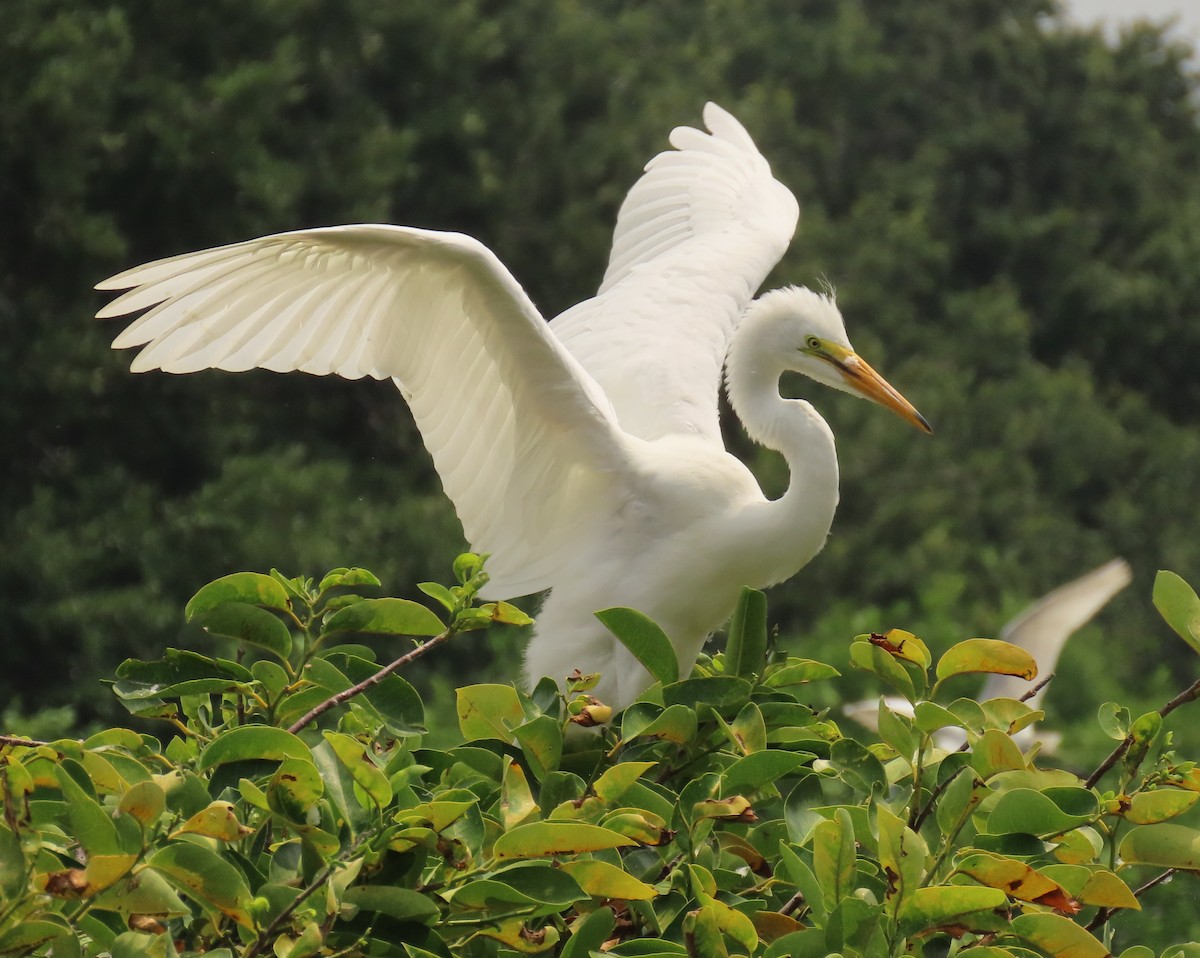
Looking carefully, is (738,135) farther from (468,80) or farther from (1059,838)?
(468,80)

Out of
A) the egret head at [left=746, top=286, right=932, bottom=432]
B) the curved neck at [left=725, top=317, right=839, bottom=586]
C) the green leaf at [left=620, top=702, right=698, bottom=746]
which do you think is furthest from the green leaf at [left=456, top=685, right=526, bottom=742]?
the egret head at [left=746, top=286, right=932, bottom=432]

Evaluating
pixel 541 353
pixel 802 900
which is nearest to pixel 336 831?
pixel 802 900

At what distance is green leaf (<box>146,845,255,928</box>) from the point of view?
1731mm

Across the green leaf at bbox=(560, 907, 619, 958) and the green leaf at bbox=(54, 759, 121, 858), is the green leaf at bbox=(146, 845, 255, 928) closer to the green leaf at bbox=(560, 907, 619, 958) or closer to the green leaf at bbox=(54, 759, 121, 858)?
the green leaf at bbox=(54, 759, 121, 858)

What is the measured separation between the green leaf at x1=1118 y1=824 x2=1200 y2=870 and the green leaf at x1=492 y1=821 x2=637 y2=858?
0.58 meters

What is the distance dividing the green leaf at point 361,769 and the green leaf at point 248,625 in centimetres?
46

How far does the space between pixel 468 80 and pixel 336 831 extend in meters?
13.2

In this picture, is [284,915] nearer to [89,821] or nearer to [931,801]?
[89,821]

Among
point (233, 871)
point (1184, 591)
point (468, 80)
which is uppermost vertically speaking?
point (468, 80)

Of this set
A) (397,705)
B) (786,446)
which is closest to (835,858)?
(397,705)

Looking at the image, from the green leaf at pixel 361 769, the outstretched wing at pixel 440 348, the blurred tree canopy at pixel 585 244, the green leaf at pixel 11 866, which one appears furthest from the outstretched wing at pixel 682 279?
the blurred tree canopy at pixel 585 244

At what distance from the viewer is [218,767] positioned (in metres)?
2.02

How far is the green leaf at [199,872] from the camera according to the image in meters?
1.73

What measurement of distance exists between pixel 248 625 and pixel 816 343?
85.5 inches
